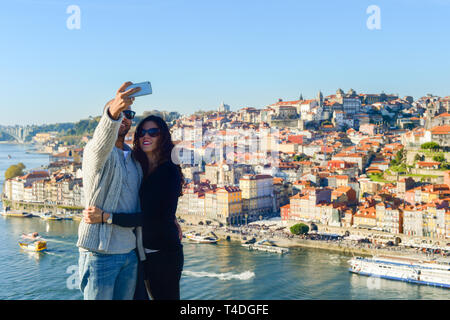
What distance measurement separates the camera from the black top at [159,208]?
97 cm

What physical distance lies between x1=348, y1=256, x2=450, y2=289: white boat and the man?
300 inches

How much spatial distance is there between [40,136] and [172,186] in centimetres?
4944

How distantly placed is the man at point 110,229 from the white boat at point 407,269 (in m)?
7.62

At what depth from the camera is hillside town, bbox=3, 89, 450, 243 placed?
11.1 m

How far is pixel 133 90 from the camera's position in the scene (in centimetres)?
89

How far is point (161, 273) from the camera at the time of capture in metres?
1.00

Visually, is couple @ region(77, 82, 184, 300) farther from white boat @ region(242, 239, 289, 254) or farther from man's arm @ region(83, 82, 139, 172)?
white boat @ region(242, 239, 289, 254)

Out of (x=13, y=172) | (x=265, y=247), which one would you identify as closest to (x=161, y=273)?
(x=265, y=247)

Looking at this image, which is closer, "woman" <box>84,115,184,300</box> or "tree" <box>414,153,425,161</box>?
"woman" <box>84,115,184,300</box>

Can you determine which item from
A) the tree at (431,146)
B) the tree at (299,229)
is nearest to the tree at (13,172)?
the tree at (299,229)

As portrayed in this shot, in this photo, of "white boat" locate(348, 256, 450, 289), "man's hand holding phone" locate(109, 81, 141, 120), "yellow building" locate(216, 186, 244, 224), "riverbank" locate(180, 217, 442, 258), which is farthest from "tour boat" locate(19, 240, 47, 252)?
"man's hand holding phone" locate(109, 81, 141, 120)

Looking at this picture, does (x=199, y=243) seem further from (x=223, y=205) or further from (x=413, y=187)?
(x=413, y=187)
